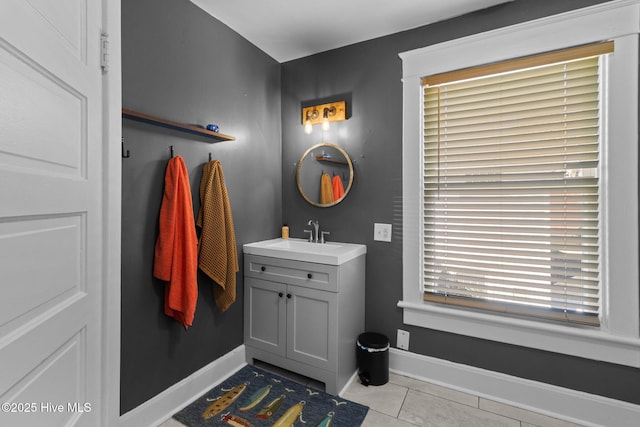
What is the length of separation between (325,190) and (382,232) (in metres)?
0.59

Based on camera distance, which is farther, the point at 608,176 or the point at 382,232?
the point at 382,232

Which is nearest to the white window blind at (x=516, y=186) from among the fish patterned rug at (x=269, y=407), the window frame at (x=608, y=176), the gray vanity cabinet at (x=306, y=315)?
the window frame at (x=608, y=176)

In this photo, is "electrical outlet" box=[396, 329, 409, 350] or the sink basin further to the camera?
"electrical outlet" box=[396, 329, 409, 350]

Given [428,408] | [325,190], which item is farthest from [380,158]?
[428,408]

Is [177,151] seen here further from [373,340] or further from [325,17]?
[373,340]

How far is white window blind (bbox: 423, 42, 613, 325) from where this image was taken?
176 centimetres

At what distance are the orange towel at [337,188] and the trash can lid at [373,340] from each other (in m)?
1.06

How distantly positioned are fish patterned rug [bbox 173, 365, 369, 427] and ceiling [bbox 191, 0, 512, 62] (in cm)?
251

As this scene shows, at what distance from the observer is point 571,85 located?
1.77 metres

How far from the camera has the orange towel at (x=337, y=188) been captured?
2471 mm

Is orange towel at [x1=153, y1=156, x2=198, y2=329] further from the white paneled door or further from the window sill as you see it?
the window sill

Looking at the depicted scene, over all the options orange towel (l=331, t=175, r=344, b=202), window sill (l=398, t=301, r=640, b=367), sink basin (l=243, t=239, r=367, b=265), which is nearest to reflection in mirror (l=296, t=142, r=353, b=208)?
orange towel (l=331, t=175, r=344, b=202)

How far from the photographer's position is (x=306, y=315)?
2082 millimetres

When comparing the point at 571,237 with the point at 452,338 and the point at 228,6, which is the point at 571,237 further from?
the point at 228,6
